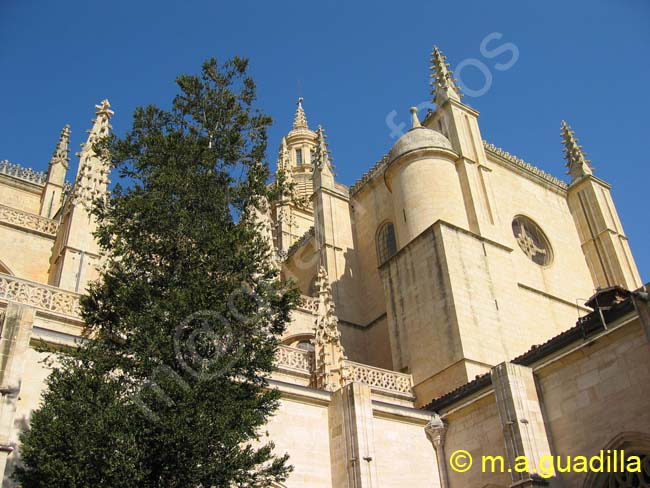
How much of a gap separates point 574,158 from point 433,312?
516 inches

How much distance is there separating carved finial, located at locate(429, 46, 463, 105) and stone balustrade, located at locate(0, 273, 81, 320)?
1520 cm

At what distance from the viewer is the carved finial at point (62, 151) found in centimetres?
2591

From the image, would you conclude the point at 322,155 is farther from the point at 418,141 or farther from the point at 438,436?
the point at 438,436

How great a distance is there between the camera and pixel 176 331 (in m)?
9.61

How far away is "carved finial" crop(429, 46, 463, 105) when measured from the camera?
23.3 m

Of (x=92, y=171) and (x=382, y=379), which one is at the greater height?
(x=92, y=171)

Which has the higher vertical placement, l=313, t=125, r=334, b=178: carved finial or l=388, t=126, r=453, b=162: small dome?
l=313, t=125, r=334, b=178: carved finial

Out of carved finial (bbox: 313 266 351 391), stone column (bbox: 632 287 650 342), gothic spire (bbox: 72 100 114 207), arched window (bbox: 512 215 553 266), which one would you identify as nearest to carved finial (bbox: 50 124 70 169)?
gothic spire (bbox: 72 100 114 207)

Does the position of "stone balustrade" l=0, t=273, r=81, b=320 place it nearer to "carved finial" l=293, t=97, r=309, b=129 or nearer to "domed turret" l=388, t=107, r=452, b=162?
"domed turret" l=388, t=107, r=452, b=162

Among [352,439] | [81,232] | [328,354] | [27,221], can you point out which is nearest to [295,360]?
[328,354]

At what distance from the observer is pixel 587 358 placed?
12.1 meters

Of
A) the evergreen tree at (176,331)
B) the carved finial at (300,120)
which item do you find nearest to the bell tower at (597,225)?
the evergreen tree at (176,331)

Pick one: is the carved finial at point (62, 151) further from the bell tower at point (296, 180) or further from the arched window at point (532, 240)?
the arched window at point (532, 240)

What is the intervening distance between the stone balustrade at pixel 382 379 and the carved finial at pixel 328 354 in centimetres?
55
